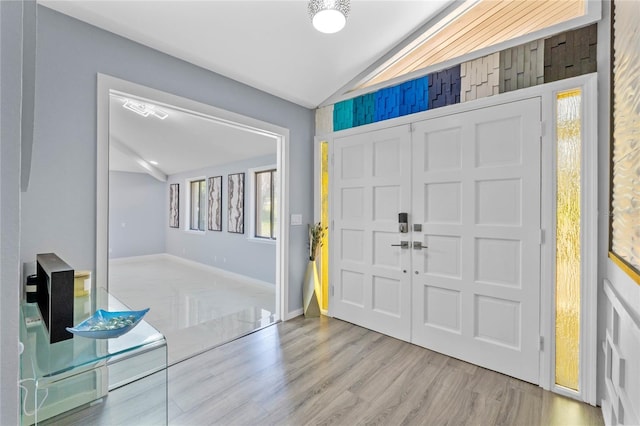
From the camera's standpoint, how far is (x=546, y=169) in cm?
218

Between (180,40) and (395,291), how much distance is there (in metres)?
2.98

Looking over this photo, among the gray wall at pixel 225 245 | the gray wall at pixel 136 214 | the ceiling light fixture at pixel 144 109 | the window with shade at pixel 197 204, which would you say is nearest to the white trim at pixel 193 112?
the gray wall at pixel 225 245

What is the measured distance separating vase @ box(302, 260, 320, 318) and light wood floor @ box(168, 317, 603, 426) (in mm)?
704

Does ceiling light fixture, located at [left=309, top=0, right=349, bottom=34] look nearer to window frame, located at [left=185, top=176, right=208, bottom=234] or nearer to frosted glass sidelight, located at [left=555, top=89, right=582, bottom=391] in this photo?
frosted glass sidelight, located at [left=555, top=89, right=582, bottom=391]

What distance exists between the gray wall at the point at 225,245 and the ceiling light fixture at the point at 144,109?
1.76m

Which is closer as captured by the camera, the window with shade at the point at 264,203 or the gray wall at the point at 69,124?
the gray wall at the point at 69,124

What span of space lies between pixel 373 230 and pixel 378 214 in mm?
187

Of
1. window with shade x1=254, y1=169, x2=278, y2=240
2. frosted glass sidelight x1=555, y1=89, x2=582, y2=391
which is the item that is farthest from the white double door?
window with shade x1=254, y1=169, x2=278, y2=240

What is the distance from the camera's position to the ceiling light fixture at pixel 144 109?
454 centimetres

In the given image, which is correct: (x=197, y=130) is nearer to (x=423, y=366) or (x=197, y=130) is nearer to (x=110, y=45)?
(x=110, y=45)

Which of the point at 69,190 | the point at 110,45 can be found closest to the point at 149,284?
the point at 69,190

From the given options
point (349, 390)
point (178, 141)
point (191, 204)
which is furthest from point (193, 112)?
point (191, 204)

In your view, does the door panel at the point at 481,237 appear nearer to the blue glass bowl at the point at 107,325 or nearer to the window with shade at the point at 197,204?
the blue glass bowl at the point at 107,325

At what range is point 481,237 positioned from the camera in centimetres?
248
